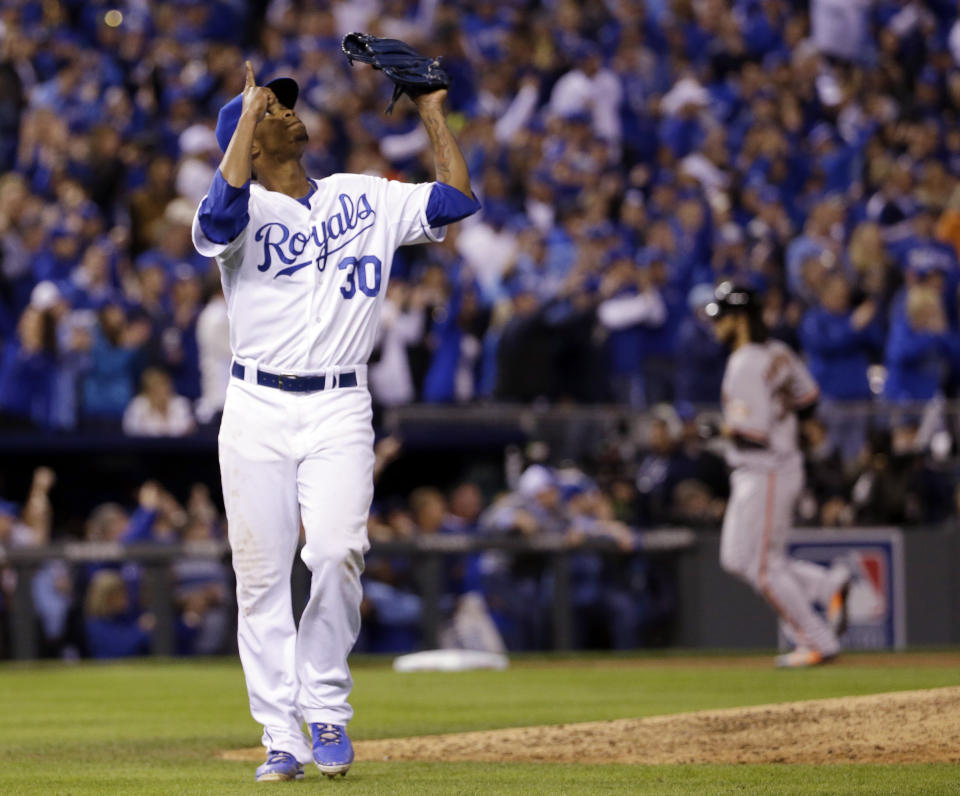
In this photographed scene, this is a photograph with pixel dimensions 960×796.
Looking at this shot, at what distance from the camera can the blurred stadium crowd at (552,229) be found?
1298cm

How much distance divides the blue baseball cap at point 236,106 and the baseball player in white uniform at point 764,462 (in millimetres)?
5410

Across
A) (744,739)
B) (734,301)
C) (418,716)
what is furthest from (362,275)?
(734,301)

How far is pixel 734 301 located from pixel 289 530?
5.59 metres

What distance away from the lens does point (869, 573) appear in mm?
12594

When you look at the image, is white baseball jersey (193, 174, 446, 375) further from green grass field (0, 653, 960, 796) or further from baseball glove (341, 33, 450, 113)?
green grass field (0, 653, 960, 796)

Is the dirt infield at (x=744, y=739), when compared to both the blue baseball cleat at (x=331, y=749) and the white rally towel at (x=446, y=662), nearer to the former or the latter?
the blue baseball cleat at (x=331, y=749)

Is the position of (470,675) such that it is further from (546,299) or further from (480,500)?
(546,299)

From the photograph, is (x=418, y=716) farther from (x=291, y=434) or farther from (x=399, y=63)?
(x=399, y=63)

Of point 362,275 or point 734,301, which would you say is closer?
point 362,275

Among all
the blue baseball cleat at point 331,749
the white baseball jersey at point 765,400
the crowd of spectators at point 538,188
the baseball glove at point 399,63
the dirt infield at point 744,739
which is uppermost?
the crowd of spectators at point 538,188

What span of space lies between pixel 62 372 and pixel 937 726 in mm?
8271

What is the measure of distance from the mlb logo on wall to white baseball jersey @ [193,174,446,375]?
7.54 metres

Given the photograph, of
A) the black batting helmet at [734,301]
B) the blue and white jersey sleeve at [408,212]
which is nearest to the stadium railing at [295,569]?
the black batting helmet at [734,301]

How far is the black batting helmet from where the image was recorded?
10.6 metres
